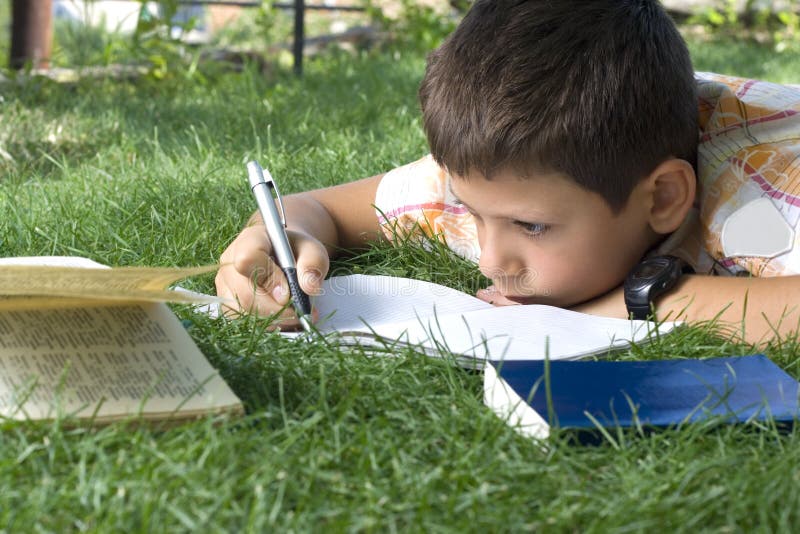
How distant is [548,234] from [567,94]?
212 mm

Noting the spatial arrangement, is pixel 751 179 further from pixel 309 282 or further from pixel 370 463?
pixel 370 463

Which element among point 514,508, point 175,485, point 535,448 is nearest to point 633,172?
point 535,448

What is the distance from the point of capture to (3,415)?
1.04 m

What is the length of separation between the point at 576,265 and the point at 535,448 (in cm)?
54

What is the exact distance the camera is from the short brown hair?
1.49 metres

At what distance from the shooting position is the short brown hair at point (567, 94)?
1487mm

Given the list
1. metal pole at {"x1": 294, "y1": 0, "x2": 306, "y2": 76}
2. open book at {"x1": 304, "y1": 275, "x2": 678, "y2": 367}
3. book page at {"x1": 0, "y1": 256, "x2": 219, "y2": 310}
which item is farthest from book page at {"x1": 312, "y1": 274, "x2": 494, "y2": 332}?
metal pole at {"x1": 294, "y1": 0, "x2": 306, "y2": 76}

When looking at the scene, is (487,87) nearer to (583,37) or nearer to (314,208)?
(583,37)

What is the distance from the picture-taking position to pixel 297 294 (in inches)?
57.6

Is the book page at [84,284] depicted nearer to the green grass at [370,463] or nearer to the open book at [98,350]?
the open book at [98,350]

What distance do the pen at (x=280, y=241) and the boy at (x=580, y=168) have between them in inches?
0.8

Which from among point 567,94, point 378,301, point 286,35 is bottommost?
point 286,35

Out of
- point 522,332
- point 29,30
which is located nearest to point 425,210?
point 522,332

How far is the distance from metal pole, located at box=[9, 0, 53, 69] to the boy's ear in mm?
2847
